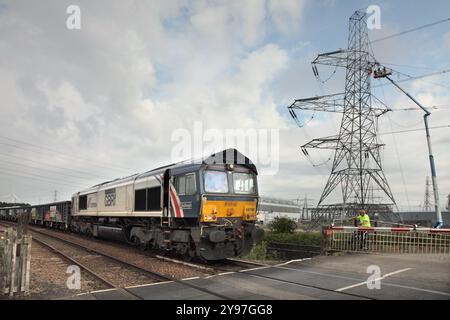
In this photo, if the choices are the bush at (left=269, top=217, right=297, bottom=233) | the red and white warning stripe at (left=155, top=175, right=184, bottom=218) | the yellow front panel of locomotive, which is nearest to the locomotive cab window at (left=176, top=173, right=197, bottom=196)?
the red and white warning stripe at (left=155, top=175, right=184, bottom=218)

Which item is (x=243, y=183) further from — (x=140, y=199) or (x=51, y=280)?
(x=51, y=280)

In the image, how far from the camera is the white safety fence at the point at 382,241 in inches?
560

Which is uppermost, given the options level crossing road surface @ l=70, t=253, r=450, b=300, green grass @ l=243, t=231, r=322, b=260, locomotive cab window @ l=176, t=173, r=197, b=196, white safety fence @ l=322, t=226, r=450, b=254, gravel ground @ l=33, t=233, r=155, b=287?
locomotive cab window @ l=176, t=173, r=197, b=196

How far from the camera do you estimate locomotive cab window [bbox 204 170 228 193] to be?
1288 cm

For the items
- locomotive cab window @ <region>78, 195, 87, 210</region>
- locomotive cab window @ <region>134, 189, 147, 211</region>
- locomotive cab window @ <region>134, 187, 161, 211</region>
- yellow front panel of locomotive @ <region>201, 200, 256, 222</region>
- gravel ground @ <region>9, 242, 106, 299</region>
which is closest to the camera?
gravel ground @ <region>9, 242, 106, 299</region>

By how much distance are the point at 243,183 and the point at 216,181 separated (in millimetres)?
1262

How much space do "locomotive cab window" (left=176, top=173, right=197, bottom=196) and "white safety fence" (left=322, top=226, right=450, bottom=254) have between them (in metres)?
5.66

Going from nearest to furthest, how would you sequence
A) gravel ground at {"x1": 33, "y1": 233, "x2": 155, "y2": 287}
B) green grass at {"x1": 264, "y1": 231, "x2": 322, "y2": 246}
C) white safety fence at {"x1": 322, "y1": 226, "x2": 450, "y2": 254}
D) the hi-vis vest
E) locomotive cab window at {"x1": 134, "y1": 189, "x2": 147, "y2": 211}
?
gravel ground at {"x1": 33, "y1": 233, "x2": 155, "y2": 287} → white safety fence at {"x1": 322, "y1": 226, "x2": 450, "y2": 254} → the hi-vis vest → locomotive cab window at {"x1": 134, "y1": 189, "x2": 147, "y2": 211} → green grass at {"x1": 264, "y1": 231, "x2": 322, "y2": 246}

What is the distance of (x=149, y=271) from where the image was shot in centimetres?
1111

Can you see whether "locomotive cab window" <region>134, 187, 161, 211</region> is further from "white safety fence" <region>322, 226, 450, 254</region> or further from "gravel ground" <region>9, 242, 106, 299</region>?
"white safety fence" <region>322, 226, 450, 254</region>

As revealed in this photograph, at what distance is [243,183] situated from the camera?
13938 millimetres

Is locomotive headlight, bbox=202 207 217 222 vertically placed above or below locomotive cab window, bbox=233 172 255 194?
below
